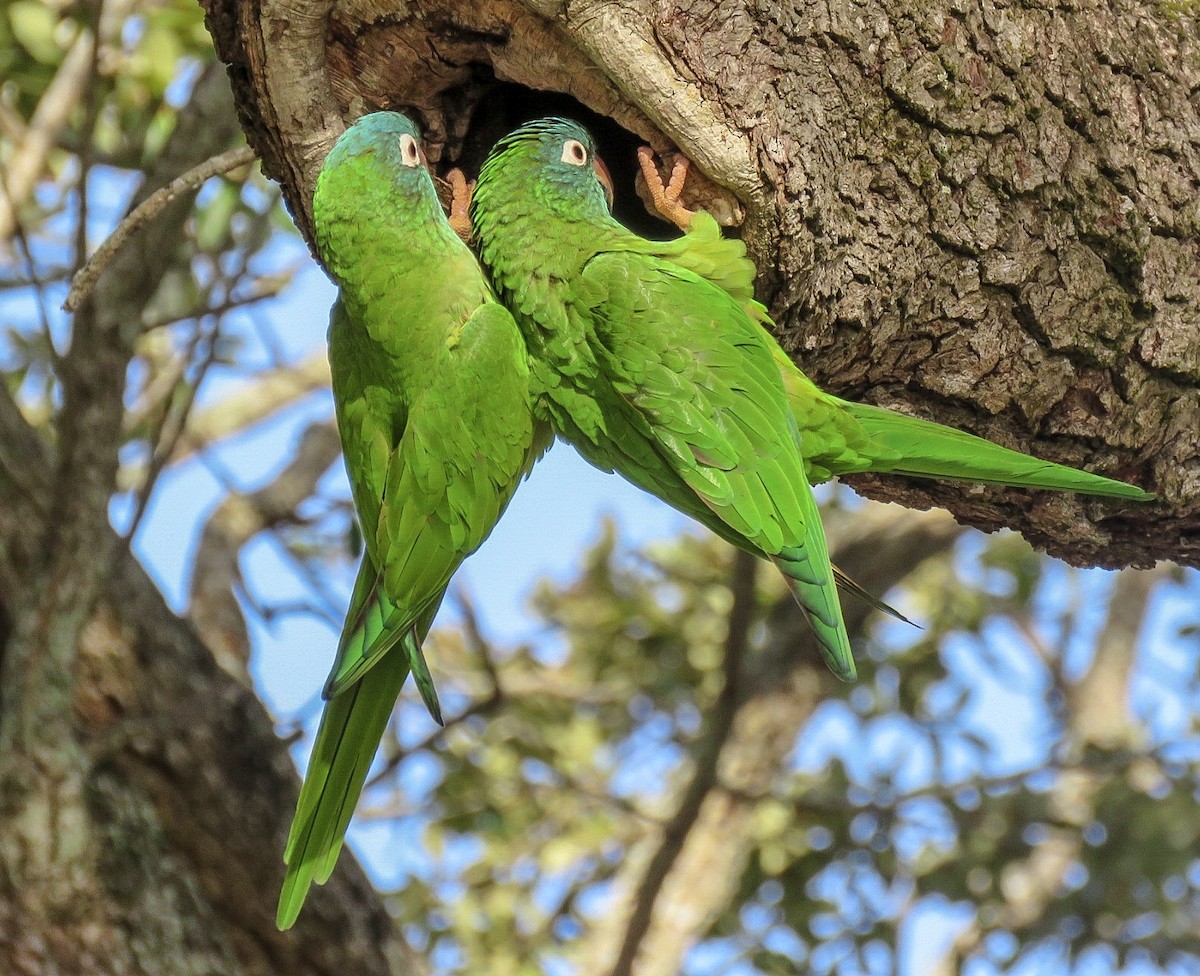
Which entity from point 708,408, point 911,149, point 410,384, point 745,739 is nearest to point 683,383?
point 708,408

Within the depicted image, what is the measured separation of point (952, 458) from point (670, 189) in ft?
2.22

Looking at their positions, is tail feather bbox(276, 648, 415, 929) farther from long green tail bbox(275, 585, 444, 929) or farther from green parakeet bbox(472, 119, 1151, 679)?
green parakeet bbox(472, 119, 1151, 679)

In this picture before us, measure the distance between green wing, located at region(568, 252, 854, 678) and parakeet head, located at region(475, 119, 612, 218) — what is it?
0.17 metres

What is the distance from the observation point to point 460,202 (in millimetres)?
2596

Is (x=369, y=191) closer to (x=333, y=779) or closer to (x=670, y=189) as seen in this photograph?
(x=670, y=189)

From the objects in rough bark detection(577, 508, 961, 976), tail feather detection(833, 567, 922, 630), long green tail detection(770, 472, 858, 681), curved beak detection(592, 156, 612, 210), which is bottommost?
rough bark detection(577, 508, 961, 976)

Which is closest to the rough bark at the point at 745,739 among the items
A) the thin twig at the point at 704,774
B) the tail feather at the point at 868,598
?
the thin twig at the point at 704,774

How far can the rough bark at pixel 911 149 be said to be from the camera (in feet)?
7.19

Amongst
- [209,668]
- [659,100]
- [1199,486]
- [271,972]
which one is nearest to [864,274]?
[659,100]

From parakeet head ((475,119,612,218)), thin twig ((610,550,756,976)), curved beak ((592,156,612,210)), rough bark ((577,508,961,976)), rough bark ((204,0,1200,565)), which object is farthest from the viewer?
rough bark ((577,508,961,976))

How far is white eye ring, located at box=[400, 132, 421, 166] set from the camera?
88.8 inches

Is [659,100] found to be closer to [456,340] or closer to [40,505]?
[456,340]

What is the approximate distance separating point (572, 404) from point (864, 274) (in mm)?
564

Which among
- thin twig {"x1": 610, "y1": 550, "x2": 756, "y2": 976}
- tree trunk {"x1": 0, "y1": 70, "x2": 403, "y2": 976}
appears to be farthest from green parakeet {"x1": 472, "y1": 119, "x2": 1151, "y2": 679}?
thin twig {"x1": 610, "y1": 550, "x2": 756, "y2": 976}
